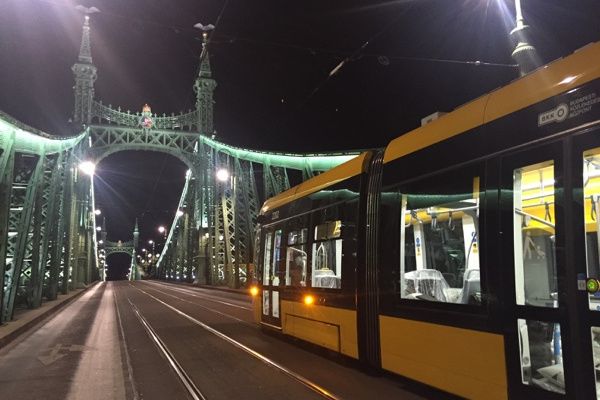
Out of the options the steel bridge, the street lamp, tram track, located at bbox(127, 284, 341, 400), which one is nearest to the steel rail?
tram track, located at bbox(127, 284, 341, 400)

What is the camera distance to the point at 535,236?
4430mm

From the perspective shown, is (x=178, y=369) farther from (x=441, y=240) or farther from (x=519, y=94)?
(x=519, y=94)

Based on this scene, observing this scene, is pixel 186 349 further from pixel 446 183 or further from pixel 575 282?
pixel 575 282

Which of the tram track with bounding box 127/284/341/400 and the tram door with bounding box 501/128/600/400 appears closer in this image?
the tram door with bounding box 501/128/600/400

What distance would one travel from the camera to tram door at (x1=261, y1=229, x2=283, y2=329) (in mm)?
10445

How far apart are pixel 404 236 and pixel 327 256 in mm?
2180

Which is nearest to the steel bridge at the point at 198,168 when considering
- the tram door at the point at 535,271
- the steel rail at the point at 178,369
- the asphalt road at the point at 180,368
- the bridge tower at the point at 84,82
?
the bridge tower at the point at 84,82

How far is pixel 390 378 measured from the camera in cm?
694

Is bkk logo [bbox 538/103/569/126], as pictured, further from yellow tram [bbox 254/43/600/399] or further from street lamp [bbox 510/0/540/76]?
street lamp [bbox 510/0/540/76]

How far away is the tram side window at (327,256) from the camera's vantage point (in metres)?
7.88

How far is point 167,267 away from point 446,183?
85305mm

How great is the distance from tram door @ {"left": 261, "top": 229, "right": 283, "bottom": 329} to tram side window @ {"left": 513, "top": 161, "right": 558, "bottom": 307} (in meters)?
6.23

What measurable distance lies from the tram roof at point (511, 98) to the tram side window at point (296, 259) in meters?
2.76

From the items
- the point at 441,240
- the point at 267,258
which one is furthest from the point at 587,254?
the point at 267,258
